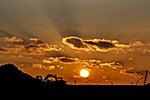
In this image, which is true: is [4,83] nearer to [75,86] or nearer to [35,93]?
[35,93]

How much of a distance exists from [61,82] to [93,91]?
725 cm

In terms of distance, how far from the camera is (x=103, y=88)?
2002 inches

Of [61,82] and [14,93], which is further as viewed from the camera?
[61,82]

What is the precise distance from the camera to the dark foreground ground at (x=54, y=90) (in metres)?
49.6

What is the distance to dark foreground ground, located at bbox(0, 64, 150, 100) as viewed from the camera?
49.6 m

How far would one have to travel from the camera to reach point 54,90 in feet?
170

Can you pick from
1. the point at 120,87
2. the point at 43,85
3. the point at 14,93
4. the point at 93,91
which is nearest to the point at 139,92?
the point at 120,87

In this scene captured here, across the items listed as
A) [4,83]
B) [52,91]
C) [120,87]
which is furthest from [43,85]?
[120,87]

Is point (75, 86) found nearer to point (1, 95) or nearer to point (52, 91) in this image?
point (52, 91)

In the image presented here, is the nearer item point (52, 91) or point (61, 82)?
point (52, 91)

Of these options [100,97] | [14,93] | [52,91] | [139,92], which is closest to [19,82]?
[14,93]

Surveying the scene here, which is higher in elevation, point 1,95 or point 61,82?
point 61,82

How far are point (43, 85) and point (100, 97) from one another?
885 cm

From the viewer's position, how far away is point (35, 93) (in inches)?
2000
